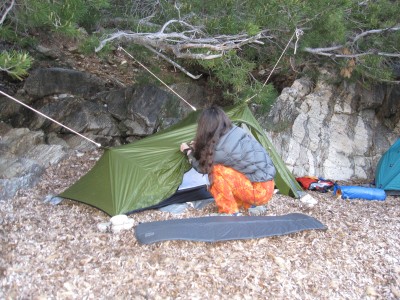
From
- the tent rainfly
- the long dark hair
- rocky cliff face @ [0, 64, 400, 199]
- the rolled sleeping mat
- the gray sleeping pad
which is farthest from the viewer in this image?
rocky cliff face @ [0, 64, 400, 199]

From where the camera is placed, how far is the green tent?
4387 mm

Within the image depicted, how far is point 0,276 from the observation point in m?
3.07

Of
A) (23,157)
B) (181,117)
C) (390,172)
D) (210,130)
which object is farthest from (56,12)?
(390,172)

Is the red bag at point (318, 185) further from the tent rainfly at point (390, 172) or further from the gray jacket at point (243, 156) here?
the gray jacket at point (243, 156)

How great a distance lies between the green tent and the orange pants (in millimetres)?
579

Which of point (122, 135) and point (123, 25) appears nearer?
point (123, 25)

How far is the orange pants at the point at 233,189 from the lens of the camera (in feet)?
13.8

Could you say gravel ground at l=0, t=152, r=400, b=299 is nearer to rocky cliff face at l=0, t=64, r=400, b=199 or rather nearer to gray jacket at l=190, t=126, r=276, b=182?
gray jacket at l=190, t=126, r=276, b=182

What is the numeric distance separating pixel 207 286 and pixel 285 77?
5830 millimetres

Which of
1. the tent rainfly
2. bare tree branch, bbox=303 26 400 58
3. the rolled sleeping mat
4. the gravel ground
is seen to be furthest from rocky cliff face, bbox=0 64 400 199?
the gravel ground

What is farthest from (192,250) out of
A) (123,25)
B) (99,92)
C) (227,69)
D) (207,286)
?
(99,92)

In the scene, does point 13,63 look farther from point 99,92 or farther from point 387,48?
point 387,48

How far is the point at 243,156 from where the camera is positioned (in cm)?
408

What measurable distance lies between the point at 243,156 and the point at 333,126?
4.09 meters
